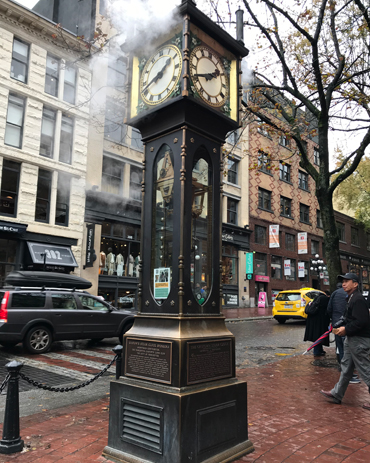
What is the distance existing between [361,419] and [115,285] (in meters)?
17.6

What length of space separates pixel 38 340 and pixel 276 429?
7.11m

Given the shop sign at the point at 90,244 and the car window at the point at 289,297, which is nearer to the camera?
the car window at the point at 289,297

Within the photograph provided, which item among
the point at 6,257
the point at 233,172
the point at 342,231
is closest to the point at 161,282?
the point at 6,257

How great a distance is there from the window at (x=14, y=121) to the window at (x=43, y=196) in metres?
1.69

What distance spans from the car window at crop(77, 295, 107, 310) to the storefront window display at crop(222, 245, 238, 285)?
56.2 ft

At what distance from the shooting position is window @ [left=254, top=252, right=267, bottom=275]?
31.2 m

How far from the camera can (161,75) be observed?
4332mm

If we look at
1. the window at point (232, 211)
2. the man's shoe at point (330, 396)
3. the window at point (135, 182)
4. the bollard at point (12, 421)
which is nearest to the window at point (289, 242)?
the window at point (232, 211)

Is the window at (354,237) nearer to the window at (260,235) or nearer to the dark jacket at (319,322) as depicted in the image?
the window at (260,235)

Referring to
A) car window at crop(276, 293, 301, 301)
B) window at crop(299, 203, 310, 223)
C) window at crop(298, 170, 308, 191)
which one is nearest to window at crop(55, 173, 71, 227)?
car window at crop(276, 293, 301, 301)

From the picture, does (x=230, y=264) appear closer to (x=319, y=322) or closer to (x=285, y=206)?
(x=285, y=206)

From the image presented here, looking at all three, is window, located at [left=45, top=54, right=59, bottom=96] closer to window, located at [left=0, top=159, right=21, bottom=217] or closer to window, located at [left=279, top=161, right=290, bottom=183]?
window, located at [left=0, top=159, right=21, bottom=217]

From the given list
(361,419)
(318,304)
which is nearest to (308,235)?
(318,304)

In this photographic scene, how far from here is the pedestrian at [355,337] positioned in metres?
5.39
